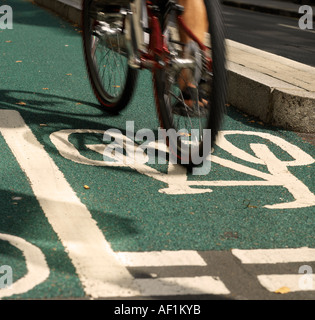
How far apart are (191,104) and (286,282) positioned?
4.54ft

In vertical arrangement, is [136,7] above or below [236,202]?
above

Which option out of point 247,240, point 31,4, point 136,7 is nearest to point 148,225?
point 247,240

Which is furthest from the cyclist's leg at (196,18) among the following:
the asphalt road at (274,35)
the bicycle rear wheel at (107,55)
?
the asphalt road at (274,35)

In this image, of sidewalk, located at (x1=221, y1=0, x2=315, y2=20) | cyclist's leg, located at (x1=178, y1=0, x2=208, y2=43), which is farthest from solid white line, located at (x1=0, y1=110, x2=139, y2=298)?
sidewalk, located at (x1=221, y1=0, x2=315, y2=20)

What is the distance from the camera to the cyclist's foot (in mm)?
3643

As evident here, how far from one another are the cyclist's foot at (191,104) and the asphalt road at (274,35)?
560 centimetres

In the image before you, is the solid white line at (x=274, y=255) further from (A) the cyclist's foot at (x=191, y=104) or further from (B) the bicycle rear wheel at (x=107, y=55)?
(B) the bicycle rear wheel at (x=107, y=55)

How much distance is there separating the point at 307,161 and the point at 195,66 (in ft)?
3.83

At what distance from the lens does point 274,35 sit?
12.5 metres

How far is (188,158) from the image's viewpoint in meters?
3.85

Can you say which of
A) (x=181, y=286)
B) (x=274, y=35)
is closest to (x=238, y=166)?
(x=181, y=286)

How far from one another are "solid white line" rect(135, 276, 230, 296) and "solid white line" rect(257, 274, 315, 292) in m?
0.18

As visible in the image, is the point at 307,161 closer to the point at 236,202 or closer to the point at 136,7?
the point at 236,202
